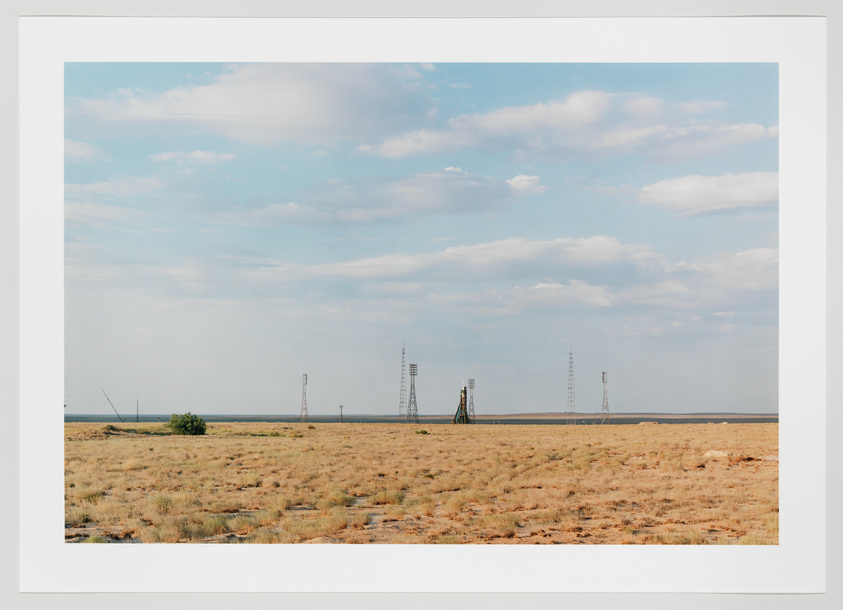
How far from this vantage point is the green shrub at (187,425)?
1669cm

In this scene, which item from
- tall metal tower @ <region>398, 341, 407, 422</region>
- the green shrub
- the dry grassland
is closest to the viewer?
the dry grassland

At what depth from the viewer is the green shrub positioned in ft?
54.7

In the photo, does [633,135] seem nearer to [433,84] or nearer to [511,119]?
[511,119]

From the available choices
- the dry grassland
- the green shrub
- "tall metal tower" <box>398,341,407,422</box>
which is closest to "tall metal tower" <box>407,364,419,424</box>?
"tall metal tower" <box>398,341,407,422</box>

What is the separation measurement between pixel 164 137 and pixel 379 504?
5994 millimetres

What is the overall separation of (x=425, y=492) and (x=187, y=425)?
10.3 m

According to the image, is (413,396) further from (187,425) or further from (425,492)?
(187,425)

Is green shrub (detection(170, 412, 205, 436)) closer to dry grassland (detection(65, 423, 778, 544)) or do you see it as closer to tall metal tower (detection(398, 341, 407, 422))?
dry grassland (detection(65, 423, 778, 544))

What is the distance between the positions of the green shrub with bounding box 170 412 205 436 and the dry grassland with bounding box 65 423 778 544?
2.45 meters

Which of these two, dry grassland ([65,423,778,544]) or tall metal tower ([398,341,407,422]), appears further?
tall metal tower ([398,341,407,422])

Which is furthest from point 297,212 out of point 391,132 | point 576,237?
point 576,237

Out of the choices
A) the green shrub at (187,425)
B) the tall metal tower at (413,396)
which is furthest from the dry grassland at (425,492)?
the green shrub at (187,425)

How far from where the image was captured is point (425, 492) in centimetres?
913

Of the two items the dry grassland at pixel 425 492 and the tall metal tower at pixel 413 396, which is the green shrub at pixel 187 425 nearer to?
the dry grassland at pixel 425 492
